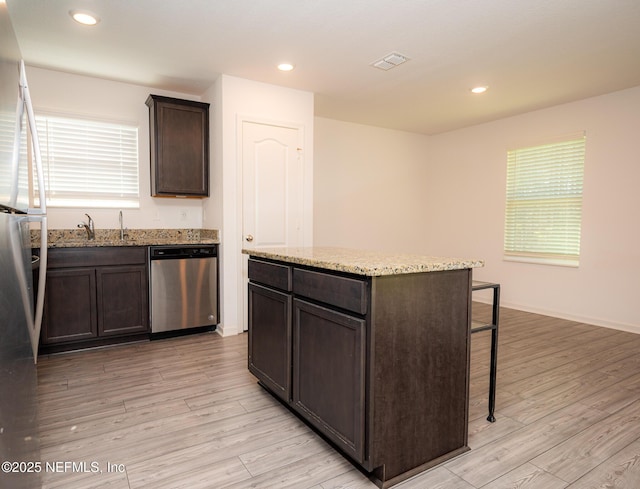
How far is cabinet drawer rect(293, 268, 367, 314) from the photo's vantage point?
5.21 feet

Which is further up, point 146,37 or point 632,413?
point 146,37

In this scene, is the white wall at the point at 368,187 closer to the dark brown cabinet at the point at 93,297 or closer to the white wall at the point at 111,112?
the white wall at the point at 111,112

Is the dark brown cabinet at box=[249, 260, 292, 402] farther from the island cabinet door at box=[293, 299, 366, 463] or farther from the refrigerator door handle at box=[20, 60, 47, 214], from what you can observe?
the refrigerator door handle at box=[20, 60, 47, 214]

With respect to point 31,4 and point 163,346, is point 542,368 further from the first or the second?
point 31,4

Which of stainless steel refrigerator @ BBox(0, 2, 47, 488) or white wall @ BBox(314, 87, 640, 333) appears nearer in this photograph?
stainless steel refrigerator @ BBox(0, 2, 47, 488)

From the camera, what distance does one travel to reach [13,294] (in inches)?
44.9

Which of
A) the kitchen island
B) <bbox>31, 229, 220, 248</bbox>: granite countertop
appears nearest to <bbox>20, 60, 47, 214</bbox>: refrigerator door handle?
the kitchen island

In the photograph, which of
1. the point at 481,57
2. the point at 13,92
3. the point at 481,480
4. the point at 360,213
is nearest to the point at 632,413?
the point at 481,480

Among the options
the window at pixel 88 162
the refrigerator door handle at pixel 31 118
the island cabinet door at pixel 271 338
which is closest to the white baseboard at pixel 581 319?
the island cabinet door at pixel 271 338

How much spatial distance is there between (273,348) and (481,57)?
300 cm

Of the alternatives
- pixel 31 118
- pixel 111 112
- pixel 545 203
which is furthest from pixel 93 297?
pixel 545 203

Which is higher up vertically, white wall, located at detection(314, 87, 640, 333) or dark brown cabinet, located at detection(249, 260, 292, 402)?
white wall, located at detection(314, 87, 640, 333)

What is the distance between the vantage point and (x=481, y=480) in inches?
66.3

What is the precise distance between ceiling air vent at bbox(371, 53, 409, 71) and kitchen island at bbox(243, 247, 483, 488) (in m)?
2.24
